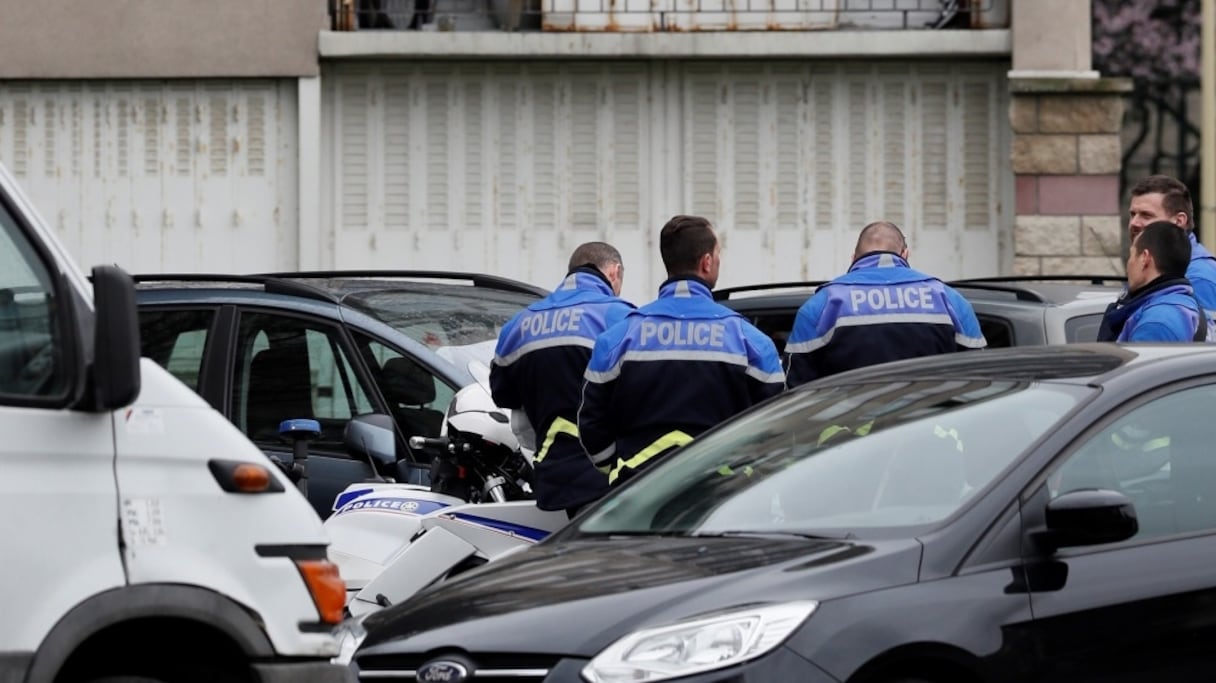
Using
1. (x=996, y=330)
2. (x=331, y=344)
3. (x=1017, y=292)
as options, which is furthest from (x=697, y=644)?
(x=1017, y=292)

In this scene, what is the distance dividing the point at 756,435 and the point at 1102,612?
1.33 meters

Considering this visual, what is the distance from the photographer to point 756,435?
6.17 meters

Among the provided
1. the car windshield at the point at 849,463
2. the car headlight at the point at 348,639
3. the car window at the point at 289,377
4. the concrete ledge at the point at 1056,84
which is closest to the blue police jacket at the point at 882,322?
the car windshield at the point at 849,463

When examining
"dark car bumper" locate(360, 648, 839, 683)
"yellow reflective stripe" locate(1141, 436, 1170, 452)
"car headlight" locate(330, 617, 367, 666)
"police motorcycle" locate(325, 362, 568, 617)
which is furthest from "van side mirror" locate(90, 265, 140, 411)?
"yellow reflective stripe" locate(1141, 436, 1170, 452)

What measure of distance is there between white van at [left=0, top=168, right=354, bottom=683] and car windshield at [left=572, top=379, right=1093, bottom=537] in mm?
1118

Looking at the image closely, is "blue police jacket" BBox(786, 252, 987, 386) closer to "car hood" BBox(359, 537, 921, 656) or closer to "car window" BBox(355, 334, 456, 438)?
"car window" BBox(355, 334, 456, 438)

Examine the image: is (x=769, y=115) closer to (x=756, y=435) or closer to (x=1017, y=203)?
(x=1017, y=203)

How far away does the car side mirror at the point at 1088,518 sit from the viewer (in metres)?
5.04

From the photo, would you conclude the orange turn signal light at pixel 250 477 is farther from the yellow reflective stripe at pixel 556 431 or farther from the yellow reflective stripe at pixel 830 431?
the yellow reflective stripe at pixel 556 431

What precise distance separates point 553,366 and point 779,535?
2.66 m

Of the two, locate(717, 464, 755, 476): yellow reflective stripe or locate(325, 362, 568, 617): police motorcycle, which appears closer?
locate(717, 464, 755, 476): yellow reflective stripe

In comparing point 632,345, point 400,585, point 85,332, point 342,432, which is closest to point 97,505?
point 85,332

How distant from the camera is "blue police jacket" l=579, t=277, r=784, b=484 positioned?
7.46 metres

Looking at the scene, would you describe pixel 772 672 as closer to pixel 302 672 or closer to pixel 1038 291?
pixel 302 672
